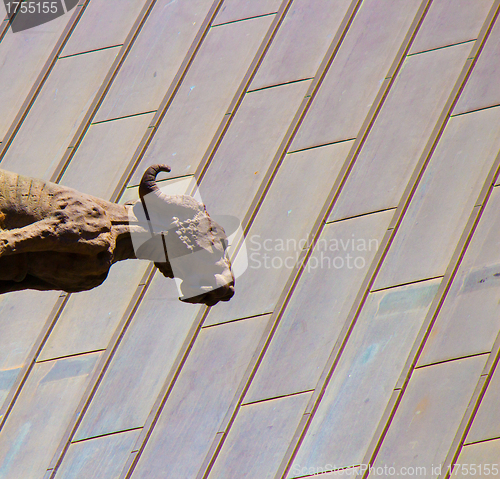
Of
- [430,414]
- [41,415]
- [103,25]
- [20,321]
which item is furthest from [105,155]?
[430,414]

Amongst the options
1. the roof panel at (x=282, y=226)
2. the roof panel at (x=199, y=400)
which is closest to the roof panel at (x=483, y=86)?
the roof panel at (x=282, y=226)

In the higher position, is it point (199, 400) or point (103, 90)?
point (103, 90)

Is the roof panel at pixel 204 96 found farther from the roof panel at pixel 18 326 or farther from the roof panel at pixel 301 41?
the roof panel at pixel 18 326

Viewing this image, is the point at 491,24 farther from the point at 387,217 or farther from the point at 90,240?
the point at 90,240

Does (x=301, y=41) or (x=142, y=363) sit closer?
(x=142, y=363)

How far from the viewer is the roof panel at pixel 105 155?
32.6ft

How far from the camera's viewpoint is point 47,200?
3635 mm

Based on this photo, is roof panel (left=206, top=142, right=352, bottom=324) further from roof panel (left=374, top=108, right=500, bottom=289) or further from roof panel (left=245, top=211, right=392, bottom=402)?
roof panel (left=374, top=108, right=500, bottom=289)

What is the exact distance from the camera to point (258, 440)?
9211mm

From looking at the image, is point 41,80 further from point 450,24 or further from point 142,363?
point 450,24

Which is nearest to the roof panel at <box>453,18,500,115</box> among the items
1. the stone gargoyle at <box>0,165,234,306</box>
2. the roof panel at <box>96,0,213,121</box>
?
the roof panel at <box>96,0,213,121</box>

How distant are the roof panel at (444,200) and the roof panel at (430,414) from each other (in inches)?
42.4

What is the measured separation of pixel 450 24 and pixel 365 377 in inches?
174

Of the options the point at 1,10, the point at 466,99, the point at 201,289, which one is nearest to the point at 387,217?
the point at 466,99
